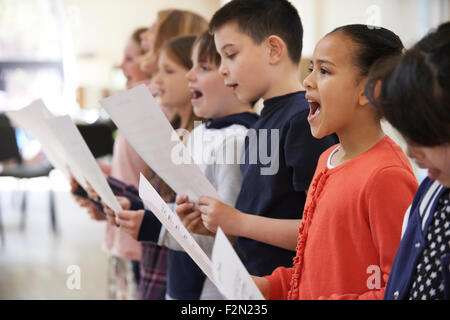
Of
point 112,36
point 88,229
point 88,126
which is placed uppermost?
point 112,36

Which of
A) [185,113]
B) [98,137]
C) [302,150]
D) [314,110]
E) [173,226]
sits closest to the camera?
[173,226]

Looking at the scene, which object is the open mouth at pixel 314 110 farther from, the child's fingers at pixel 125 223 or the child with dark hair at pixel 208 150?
the child's fingers at pixel 125 223

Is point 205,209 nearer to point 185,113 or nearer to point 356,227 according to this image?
point 356,227

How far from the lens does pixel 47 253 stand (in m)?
3.88

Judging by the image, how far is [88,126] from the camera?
432cm

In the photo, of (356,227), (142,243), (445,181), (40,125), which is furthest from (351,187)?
(142,243)

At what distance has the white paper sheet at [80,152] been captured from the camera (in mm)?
1021

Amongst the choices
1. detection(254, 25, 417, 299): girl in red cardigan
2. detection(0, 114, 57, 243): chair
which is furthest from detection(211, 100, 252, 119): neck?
detection(0, 114, 57, 243): chair

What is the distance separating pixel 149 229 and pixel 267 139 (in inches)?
14.5

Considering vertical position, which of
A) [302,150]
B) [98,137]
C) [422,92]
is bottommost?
[98,137]

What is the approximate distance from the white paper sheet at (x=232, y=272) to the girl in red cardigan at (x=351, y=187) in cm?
18

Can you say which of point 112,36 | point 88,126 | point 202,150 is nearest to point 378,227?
point 202,150

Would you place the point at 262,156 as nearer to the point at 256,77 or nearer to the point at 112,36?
the point at 256,77
